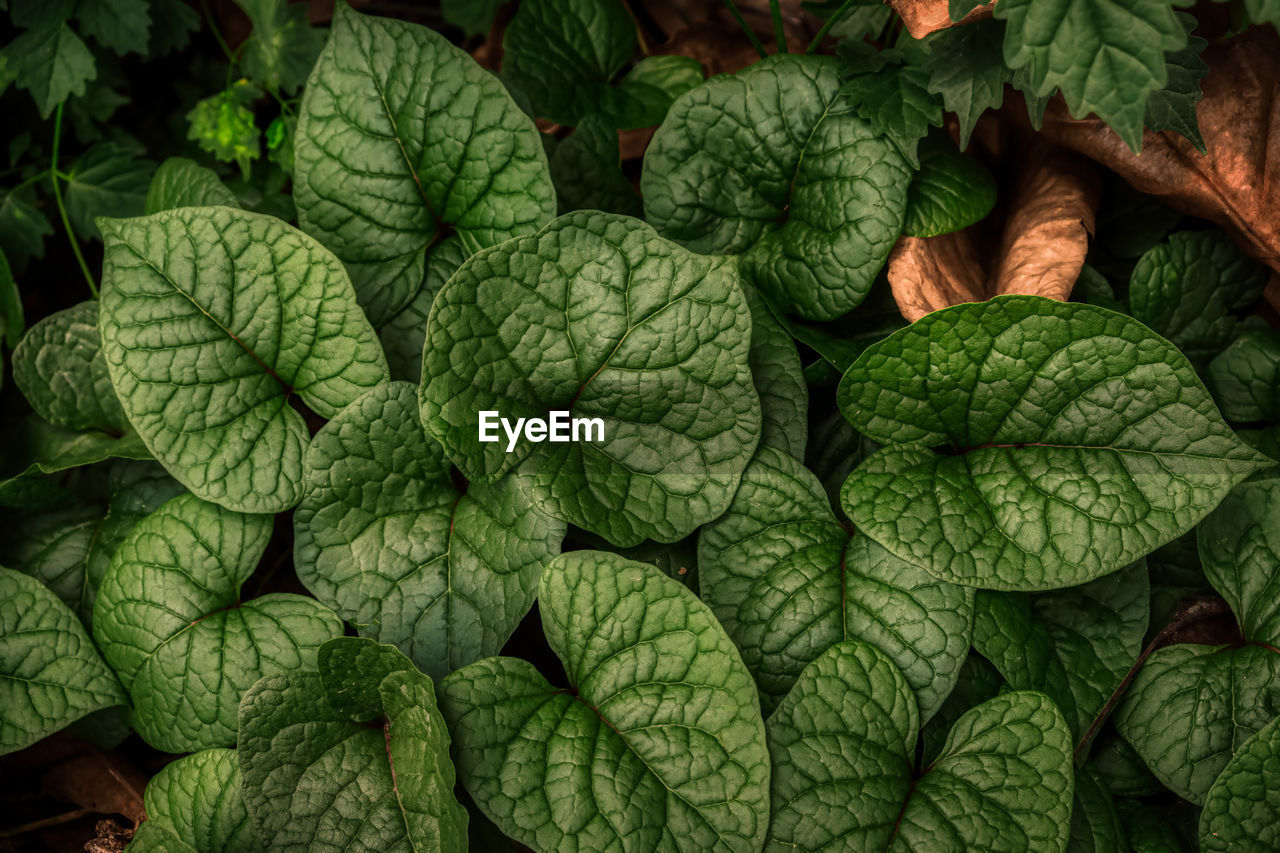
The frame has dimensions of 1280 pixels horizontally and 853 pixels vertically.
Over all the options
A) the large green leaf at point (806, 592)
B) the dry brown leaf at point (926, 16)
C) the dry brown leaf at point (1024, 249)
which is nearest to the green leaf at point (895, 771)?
the large green leaf at point (806, 592)

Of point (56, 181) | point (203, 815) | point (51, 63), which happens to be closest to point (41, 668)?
point (203, 815)

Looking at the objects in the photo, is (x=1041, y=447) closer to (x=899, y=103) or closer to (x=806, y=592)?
(x=806, y=592)

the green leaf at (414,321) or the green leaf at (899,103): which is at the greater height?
the green leaf at (899,103)

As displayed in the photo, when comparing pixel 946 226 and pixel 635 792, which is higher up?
pixel 946 226

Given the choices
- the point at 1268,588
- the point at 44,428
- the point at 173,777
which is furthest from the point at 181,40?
the point at 1268,588

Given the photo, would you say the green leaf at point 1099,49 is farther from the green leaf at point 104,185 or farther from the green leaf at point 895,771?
the green leaf at point 104,185

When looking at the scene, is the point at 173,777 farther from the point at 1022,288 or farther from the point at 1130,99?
the point at 1130,99
